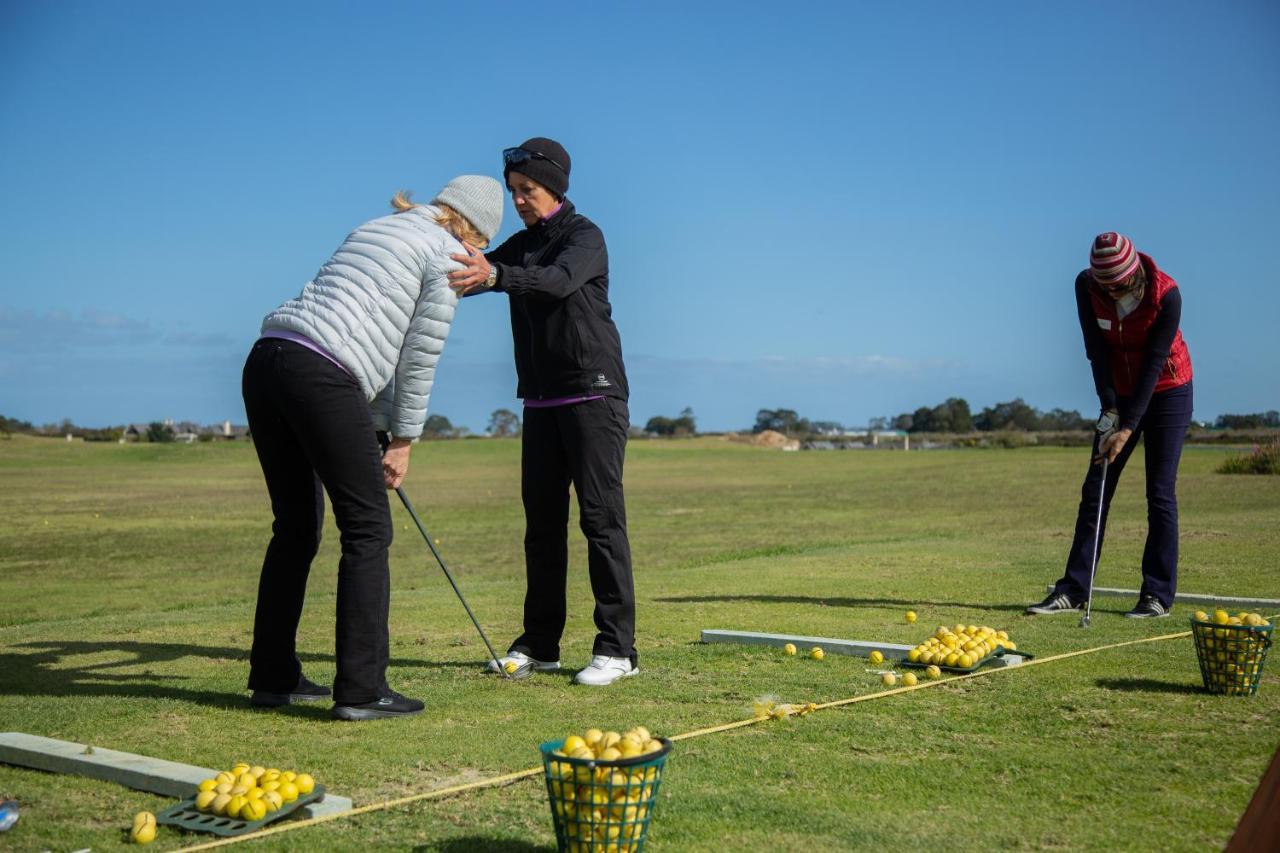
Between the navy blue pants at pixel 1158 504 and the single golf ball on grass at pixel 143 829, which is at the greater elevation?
the navy blue pants at pixel 1158 504

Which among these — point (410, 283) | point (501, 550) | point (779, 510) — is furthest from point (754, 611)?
point (779, 510)

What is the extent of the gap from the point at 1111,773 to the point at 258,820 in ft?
9.85

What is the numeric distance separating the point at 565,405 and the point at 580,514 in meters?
0.61

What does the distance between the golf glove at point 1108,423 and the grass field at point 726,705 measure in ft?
4.18

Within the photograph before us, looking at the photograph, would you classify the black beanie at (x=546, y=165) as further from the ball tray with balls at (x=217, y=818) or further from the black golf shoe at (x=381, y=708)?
the ball tray with balls at (x=217, y=818)

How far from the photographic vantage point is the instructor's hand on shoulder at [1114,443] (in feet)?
27.9

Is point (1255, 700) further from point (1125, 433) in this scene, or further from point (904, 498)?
point (904, 498)

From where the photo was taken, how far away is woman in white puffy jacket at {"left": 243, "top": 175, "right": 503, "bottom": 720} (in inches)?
215

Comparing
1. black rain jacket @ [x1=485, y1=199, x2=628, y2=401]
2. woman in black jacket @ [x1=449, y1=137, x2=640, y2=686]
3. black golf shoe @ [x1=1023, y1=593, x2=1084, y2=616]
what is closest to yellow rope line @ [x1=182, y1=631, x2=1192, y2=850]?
woman in black jacket @ [x1=449, y1=137, x2=640, y2=686]

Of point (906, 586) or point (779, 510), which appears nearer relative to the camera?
point (906, 586)

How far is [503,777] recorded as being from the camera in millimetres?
4418

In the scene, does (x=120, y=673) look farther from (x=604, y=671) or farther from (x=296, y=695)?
(x=604, y=671)

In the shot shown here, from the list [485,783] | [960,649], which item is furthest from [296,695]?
[960,649]

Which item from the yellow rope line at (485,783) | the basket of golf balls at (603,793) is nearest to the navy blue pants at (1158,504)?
the yellow rope line at (485,783)
